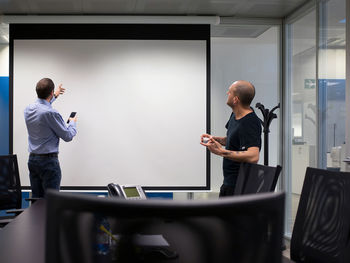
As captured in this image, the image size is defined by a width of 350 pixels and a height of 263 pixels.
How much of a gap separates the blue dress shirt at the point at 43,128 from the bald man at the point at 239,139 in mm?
1876

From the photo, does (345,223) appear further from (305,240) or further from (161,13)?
(161,13)

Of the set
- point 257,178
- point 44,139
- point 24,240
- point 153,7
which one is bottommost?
point 24,240

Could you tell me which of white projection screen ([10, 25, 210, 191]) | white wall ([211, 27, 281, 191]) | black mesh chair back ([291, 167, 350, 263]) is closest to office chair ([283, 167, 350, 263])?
black mesh chair back ([291, 167, 350, 263])

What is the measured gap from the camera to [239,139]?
9.98 ft

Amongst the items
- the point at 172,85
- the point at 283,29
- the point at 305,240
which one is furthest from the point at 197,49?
the point at 305,240

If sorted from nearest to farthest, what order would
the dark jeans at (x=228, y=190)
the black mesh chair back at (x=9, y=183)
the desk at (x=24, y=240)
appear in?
the desk at (x=24, y=240)
the dark jeans at (x=228, y=190)
the black mesh chair back at (x=9, y=183)

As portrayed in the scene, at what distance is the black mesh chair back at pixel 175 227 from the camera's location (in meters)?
0.74

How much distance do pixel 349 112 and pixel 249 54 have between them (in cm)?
191

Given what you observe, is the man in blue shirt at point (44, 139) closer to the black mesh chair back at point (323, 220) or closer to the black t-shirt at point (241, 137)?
the black t-shirt at point (241, 137)

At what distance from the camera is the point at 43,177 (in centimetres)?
437

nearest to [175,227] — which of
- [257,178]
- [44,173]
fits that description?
[257,178]

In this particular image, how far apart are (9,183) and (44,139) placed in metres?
0.78

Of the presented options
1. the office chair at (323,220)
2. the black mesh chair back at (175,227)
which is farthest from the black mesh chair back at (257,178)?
the black mesh chair back at (175,227)

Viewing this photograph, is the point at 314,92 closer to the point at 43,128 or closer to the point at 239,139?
the point at 239,139
